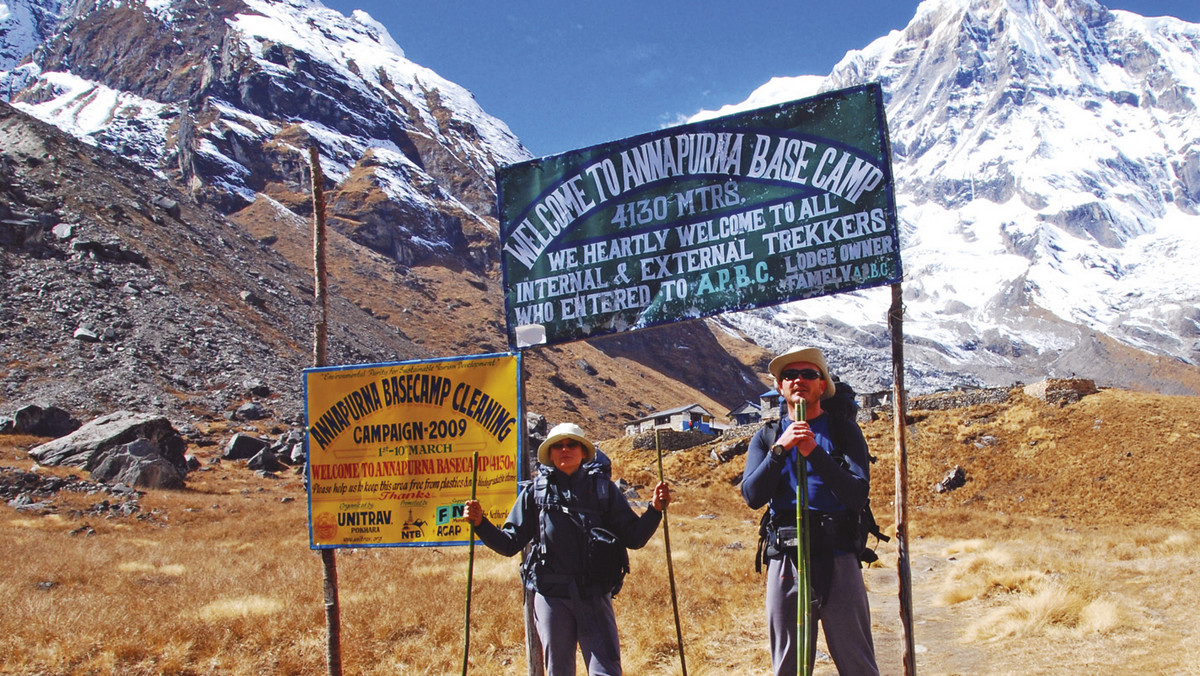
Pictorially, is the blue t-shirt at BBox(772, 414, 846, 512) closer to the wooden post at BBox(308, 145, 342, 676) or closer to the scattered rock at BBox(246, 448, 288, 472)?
the wooden post at BBox(308, 145, 342, 676)

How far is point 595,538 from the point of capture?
4.68 m

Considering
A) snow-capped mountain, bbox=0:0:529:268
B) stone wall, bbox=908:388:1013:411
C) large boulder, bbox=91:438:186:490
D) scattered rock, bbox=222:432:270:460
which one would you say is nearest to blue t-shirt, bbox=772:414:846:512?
large boulder, bbox=91:438:186:490

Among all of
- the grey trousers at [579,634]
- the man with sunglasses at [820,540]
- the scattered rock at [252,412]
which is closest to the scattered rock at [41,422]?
the scattered rock at [252,412]

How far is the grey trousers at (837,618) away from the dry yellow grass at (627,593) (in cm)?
408

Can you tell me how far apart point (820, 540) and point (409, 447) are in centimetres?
362

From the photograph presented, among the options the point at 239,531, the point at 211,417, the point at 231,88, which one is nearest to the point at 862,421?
the point at 239,531

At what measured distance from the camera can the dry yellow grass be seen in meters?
8.06

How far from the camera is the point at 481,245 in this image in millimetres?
128875

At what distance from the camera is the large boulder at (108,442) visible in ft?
91.0

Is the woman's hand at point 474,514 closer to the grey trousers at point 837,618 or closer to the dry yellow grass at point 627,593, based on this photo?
the grey trousers at point 837,618

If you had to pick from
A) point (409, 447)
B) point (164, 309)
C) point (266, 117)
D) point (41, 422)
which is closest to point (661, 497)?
point (409, 447)

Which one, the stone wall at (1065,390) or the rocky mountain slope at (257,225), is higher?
the rocky mountain slope at (257,225)

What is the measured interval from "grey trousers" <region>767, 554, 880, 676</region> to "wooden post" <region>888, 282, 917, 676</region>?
1086 mm

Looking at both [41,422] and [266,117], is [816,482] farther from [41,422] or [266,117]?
[266,117]
